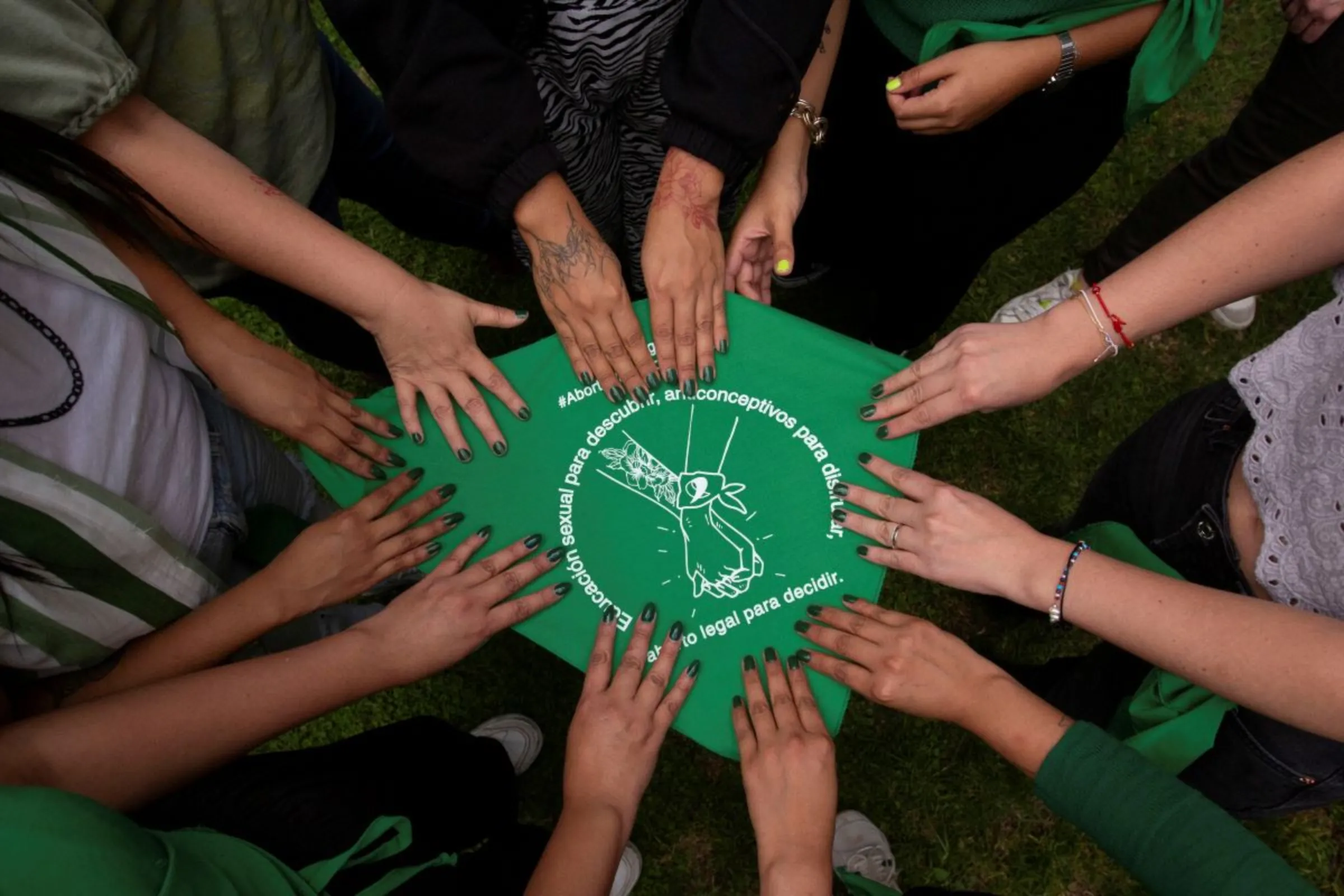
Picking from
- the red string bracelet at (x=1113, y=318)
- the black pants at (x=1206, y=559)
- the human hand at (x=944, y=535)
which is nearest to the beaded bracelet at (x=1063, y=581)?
the human hand at (x=944, y=535)

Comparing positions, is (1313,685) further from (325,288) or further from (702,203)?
(325,288)

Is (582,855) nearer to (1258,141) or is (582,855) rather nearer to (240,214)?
(240,214)

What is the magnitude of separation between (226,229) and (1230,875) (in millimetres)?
1498

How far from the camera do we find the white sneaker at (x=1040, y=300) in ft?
6.62

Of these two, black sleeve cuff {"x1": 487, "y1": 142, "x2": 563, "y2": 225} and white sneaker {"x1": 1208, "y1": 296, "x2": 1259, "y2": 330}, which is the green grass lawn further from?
black sleeve cuff {"x1": 487, "y1": 142, "x2": 563, "y2": 225}

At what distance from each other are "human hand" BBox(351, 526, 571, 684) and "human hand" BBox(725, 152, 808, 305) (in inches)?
21.9

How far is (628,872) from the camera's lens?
170 centimetres

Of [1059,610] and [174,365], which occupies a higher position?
[174,365]

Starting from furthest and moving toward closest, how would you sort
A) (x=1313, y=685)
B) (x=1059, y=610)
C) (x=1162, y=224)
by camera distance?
(x=1162, y=224) < (x=1059, y=610) < (x=1313, y=685)

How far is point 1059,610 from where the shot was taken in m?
1.07

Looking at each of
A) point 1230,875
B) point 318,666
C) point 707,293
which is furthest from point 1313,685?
point 318,666

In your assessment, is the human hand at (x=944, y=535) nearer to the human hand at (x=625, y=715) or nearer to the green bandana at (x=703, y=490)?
the green bandana at (x=703, y=490)

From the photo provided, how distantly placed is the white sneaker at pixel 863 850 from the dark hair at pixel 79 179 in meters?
1.69

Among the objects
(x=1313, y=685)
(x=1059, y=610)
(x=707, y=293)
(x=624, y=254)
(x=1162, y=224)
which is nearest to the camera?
(x=1313, y=685)
